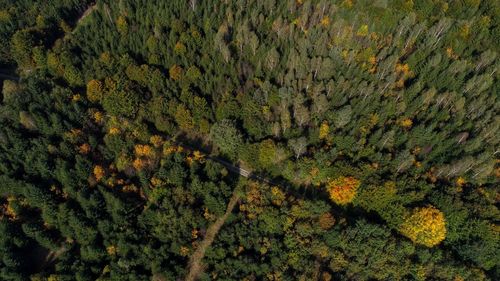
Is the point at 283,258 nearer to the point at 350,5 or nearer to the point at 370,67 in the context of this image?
the point at 370,67

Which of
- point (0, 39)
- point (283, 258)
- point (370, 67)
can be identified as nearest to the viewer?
point (283, 258)

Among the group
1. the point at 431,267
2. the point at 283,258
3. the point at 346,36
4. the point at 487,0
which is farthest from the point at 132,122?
the point at 487,0

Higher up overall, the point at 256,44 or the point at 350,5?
the point at 350,5

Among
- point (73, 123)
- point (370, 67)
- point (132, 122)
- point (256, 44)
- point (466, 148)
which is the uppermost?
point (370, 67)

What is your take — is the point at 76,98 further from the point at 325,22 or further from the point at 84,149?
the point at 325,22

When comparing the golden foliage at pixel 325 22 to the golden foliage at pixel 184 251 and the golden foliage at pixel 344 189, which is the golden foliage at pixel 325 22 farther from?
the golden foliage at pixel 184 251

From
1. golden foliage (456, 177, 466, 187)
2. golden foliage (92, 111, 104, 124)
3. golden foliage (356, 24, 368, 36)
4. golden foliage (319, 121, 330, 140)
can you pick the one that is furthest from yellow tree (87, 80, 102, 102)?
golden foliage (456, 177, 466, 187)

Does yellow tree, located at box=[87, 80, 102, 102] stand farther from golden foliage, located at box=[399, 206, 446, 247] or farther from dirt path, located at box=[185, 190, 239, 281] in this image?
golden foliage, located at box=[399, 206, 446, 247]
